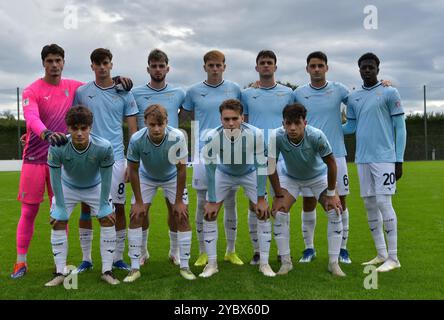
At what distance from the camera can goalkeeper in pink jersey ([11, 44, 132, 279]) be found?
494 cm

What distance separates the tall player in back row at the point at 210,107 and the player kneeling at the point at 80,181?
1112mm

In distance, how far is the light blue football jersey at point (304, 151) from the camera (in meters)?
4.55

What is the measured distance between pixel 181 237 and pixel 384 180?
2163 mm

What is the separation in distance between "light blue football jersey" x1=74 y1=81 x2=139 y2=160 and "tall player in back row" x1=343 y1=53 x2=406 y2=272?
2508 millimetres

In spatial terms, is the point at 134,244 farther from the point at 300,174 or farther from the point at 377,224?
the point at 377,224

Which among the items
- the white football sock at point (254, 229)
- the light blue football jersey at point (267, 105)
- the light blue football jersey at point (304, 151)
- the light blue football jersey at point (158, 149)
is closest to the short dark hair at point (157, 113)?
the light blue football jersey at point (158, 149)

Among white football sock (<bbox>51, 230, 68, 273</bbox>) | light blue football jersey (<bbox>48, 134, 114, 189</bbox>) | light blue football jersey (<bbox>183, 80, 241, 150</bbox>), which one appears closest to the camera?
light blue football jersey (<bbox>48, 134, 114, 189</bbox>)

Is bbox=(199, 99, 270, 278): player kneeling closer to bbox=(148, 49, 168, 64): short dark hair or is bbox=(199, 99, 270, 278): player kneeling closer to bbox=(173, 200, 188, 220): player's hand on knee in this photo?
bbox=(173, 200, 188, 220): player's hand on knee

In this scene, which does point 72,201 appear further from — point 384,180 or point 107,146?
point 384,180

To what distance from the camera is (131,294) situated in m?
4.11

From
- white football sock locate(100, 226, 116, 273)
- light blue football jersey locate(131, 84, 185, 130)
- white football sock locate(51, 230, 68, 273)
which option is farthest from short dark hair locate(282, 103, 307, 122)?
white football sock locate(51, 230, 68, 273)

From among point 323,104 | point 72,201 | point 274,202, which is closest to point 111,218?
point 72,201

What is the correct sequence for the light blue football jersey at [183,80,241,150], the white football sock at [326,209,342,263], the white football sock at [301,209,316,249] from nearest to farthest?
1. the white football sock at [326,209,342,263]
2. the light blue football jersey at [183,80,241,150]
3. the white football sock at [301,209,316,249]

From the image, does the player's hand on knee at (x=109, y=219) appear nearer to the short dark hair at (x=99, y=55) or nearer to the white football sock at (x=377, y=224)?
the short dark hair at (x=99, y=55)
